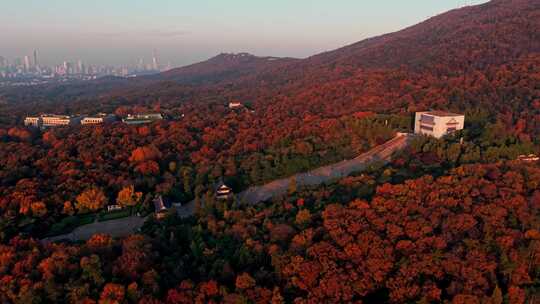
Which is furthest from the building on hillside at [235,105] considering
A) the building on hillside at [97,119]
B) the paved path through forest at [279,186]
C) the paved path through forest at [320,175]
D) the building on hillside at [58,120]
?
the paved path through forest at [320,175]

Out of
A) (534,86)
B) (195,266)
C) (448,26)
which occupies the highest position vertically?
(448,26)

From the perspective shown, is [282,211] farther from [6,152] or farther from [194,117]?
[194,117]

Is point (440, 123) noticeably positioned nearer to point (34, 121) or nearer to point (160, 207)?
point (160, 207)

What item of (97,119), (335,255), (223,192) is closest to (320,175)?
(223,192)

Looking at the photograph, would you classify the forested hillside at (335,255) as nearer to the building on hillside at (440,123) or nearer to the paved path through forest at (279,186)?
the paved path through forest at (279,186)

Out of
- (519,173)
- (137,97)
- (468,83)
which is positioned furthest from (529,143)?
(137,97)
